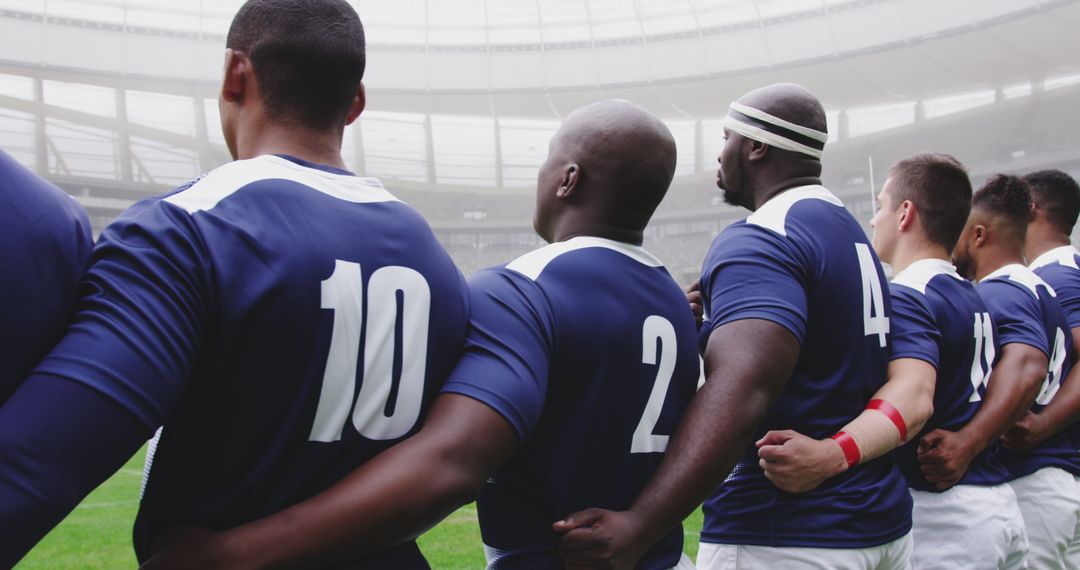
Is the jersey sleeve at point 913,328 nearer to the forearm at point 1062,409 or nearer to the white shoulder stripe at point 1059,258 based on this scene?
the forearm at point 1062,409

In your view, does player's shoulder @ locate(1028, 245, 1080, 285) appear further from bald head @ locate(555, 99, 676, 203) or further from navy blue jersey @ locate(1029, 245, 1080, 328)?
bald head @ locate(555, 99, 676, 203)

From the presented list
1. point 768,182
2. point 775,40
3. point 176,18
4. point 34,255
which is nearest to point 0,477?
point 34,255

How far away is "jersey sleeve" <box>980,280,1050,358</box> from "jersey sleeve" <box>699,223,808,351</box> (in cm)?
135

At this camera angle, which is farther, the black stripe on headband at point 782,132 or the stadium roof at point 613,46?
the stadium roof at point 613,46

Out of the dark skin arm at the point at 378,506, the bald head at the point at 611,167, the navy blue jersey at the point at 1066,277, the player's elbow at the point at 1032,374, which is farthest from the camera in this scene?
the navy blue jersey at the point at 1066,277

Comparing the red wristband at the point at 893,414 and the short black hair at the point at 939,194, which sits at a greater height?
the short black hair at the point at 939,194

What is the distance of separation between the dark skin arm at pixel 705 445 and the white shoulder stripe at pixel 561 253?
238 millimetres

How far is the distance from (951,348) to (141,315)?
90.1 inches

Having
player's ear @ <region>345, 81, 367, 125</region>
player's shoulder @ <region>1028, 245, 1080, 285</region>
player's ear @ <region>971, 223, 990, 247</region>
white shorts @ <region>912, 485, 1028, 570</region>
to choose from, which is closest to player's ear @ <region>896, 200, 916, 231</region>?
white shorts @ <region>912, 485, 1028, 570</region>

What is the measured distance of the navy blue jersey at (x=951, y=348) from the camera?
258cm

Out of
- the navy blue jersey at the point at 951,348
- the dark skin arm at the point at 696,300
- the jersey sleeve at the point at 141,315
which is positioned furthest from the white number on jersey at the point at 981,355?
the jersey sleeve at the point at 141,315

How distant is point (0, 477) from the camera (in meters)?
0.95

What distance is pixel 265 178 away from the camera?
1288mm

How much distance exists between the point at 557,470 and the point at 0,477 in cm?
90
